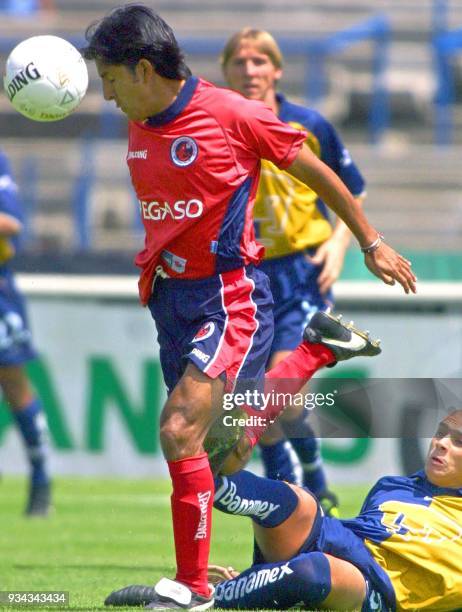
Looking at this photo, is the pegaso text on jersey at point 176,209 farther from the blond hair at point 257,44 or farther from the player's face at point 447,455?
the blond hair at point 257,44

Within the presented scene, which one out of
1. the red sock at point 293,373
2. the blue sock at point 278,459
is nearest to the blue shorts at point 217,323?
the red sock at point 293,373

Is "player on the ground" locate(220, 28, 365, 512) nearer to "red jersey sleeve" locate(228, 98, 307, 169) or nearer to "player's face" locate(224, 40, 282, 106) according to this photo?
"player's face" locate(224, 40, 282, 106)

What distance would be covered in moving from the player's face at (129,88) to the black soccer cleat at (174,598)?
1.58 metres

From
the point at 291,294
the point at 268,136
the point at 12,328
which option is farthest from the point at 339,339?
the point at 12,328

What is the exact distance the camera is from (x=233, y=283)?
14.3 feet

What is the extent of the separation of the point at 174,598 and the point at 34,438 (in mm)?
3918

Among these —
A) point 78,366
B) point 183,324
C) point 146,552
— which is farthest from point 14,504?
point 183,324

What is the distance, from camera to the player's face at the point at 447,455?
424cm

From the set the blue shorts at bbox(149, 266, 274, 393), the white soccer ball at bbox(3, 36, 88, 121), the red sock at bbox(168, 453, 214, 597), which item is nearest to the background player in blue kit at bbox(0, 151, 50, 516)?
the white soccer ball at bbox(3, 36, 88, 121)

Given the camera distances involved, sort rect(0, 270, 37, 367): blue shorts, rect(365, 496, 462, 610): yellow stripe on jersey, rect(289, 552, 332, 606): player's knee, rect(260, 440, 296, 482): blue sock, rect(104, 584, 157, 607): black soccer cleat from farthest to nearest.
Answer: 1. rect(0, 270, 37, 367): blue shorts
2. rect(260, 440, 296, 482): blue sock
3. rect(104, 584, 157, 607): black soccer cleat
4. rect(365, 496, 462, 610): yellow stripe on jersey
5. rect(289, 552, 332, 606): player's knee

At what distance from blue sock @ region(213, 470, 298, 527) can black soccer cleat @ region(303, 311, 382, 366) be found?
579 millimetres

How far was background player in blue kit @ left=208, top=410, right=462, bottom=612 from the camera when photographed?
13.3 ft

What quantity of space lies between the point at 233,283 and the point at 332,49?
11377 millimetres

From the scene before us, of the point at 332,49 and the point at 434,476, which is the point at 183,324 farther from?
the point at 332,49
